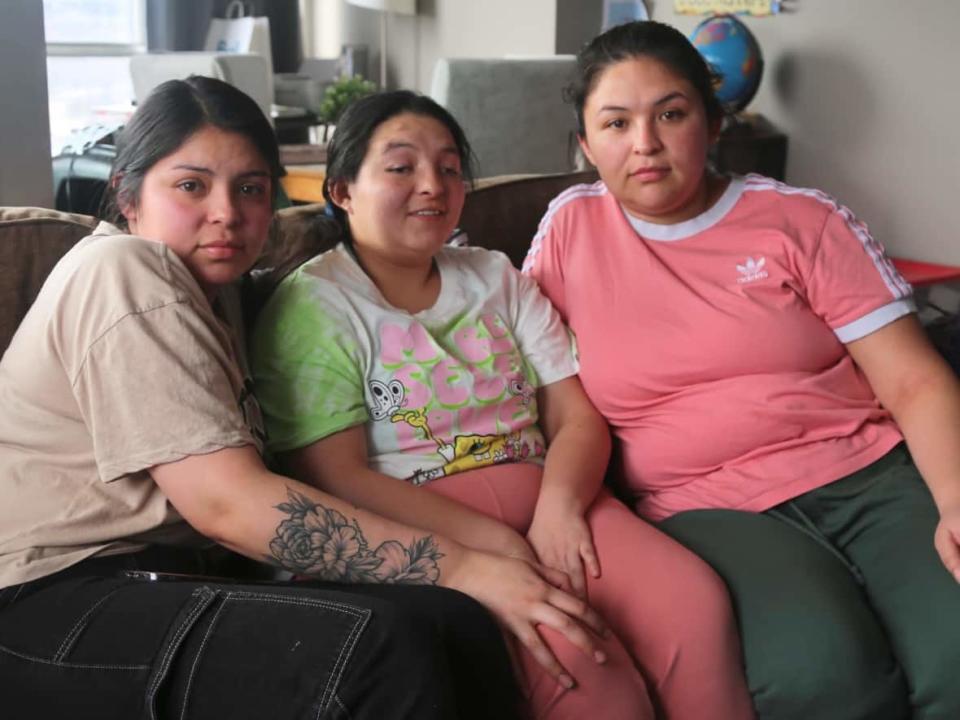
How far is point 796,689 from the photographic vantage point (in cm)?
126

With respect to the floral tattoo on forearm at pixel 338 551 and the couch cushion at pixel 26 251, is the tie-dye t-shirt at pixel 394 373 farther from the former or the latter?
the couch cushion at pixel 26 251

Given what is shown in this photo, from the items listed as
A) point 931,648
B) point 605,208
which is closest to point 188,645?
point 931,648

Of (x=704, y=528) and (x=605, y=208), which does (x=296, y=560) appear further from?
(x=605, y=208)

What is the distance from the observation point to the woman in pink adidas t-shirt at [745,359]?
4.69ft

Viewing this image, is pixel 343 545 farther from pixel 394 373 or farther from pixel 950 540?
pixel 950 540

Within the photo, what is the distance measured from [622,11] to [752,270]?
2805mm

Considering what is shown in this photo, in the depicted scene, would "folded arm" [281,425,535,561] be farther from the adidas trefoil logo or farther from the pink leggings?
the adidas trefoil logo

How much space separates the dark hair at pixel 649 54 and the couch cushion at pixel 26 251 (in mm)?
764

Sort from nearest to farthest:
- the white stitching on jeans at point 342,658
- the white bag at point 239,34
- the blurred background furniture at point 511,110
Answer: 1. the white stitching on jeans at point 342,658
2. the blurred background furniture at point 511,110
3. the white bag at point 239,34

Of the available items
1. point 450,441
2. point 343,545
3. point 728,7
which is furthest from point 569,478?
point 728,7

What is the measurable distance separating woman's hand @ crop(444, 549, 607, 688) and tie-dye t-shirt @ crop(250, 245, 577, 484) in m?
0.24

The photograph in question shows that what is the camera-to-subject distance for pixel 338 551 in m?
1.20

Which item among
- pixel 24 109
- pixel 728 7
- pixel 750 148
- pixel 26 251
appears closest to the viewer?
pixel 26 251

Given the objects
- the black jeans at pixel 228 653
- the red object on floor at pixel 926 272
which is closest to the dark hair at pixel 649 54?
the black jeans at pixel 228 653
